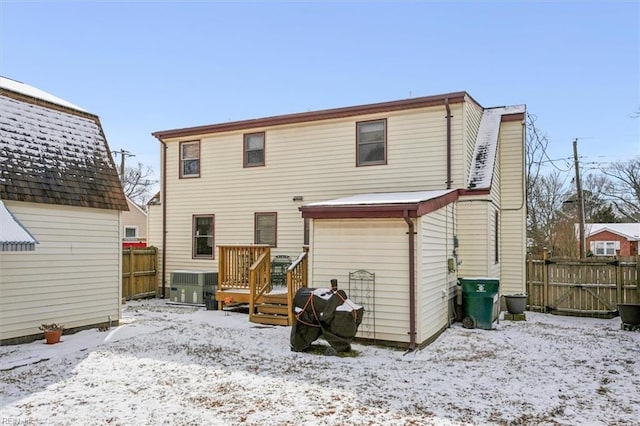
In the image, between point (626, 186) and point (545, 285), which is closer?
point (545, 285)

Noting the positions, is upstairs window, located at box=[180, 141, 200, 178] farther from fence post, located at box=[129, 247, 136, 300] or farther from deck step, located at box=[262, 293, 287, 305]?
deck step, located at box=[262, 293, 287, 305]

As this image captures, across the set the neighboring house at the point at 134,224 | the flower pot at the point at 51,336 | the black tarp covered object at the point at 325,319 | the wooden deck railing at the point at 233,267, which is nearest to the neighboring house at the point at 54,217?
the flower pot at the point at 51,336

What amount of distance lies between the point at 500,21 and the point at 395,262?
8.18 metres

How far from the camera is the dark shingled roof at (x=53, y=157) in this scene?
8062 mm

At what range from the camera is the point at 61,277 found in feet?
28.2

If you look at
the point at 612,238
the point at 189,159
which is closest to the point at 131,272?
the point at 189,159

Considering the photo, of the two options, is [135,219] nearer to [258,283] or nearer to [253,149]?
[253,149]

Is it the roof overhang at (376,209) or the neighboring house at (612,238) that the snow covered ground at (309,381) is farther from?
the neighboring house at (612,238)

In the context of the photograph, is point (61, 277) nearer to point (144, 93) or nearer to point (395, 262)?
point (395, 262)

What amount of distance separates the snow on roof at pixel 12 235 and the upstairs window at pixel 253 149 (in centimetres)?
703

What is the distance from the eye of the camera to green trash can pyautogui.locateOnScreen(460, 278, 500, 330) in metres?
9.62

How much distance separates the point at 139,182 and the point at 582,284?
132 ft

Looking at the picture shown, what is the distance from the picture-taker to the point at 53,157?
8836mm

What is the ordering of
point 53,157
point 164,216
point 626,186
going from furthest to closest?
point 626,186 → point 164,216 → point 53,157
